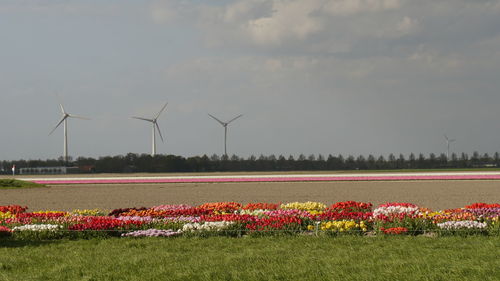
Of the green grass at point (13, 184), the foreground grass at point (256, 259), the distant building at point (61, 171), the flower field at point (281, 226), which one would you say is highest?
the distant building at point (61, 171)

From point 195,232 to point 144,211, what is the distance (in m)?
6.03

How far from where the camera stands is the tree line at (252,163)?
130m

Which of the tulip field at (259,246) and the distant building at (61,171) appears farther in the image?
the distant building at (61,171)

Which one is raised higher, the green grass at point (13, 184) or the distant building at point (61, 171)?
the distant building at point (61, 171)

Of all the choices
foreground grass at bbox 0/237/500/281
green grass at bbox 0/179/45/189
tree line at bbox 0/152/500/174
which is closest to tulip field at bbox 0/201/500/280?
foreground grass at bbox 0/237/500/281

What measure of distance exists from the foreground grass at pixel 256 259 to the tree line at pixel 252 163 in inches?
4337

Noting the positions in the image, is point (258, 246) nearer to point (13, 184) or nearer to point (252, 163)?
point (13, 184)

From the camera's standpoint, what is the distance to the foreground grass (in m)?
10.9

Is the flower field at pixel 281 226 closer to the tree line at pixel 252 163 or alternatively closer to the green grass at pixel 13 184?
the green grass at pixel 13 184

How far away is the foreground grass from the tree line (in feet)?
361

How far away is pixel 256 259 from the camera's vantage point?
12.6 meters

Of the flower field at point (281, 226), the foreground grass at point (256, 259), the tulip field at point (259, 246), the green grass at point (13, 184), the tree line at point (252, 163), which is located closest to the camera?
the foreground grass at point (256, 259)

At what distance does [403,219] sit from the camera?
56.2 ft

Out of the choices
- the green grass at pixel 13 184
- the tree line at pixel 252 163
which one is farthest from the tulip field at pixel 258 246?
the tree line at pixel 252 163
